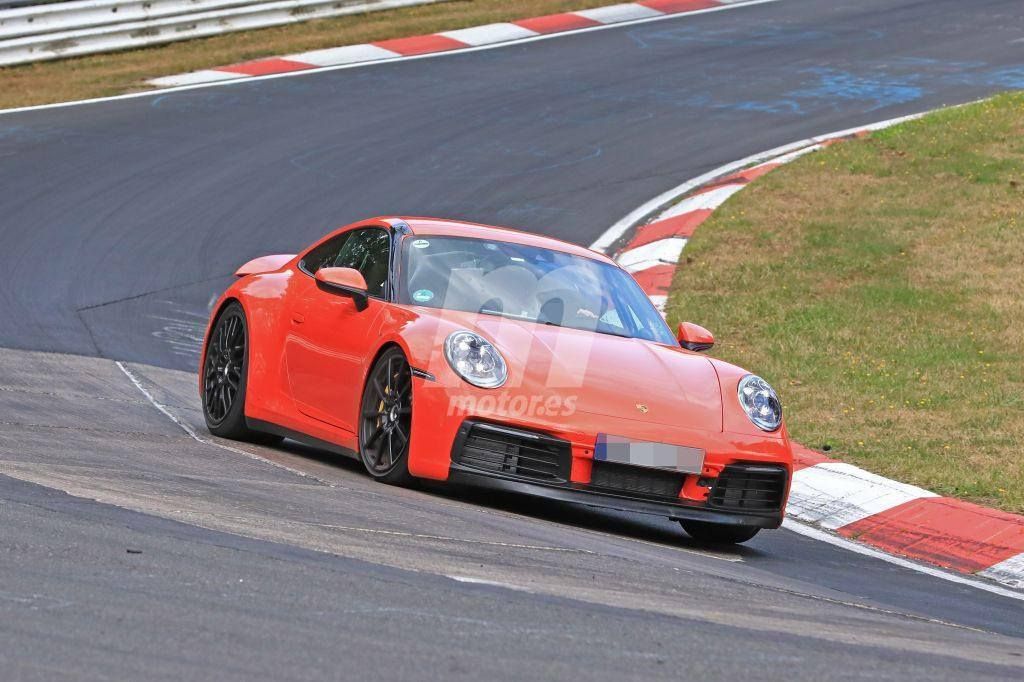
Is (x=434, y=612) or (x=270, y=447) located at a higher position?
(x=434, y=612)

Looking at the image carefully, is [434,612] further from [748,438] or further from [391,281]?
[391,281]

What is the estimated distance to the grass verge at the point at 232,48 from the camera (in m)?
20.2

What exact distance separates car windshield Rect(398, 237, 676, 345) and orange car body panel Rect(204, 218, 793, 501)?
0.40 feet

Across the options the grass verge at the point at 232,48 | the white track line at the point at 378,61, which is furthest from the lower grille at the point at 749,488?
the grass verge at the point at 232,48

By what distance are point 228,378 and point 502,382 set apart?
2.37m

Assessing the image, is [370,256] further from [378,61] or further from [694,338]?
[378,61]

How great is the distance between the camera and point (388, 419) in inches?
289

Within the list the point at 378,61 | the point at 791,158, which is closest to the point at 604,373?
the point at 791,158

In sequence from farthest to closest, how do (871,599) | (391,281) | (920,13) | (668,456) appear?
(920,13)
(391,281)
(668,456)
(871,599)

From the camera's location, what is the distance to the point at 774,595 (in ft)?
18.6

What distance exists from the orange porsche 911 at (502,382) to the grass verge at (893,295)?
1.92 metres

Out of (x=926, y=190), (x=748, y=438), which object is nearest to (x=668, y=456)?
(x=748, y=438)

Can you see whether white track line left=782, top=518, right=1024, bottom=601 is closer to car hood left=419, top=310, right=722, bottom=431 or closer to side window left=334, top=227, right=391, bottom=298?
car hood left=419, top=310, right=722, bottom=431

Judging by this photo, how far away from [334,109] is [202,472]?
12882mm
